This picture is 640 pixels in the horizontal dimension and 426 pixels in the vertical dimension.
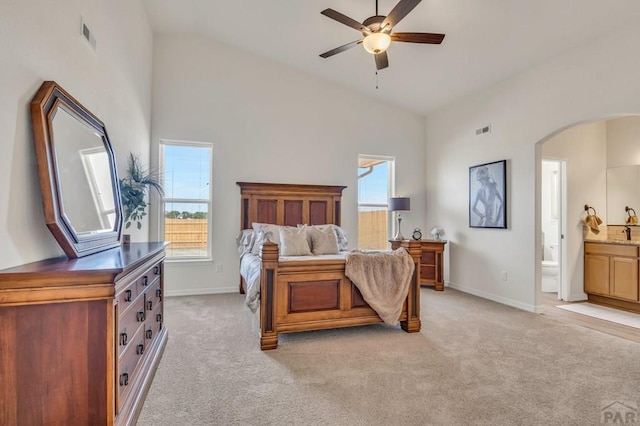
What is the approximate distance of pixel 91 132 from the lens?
257cm

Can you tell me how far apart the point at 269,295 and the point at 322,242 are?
61.6 inches

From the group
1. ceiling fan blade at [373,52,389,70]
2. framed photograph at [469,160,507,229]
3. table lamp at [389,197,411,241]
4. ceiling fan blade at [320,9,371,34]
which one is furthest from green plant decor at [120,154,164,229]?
framed photograph at [469,160,507,229]

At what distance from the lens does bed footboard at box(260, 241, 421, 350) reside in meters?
3.01

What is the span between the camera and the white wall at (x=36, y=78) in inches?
63.4

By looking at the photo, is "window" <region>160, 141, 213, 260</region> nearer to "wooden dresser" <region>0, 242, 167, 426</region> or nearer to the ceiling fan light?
the ceiling fan light

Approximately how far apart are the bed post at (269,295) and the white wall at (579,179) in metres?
4.25

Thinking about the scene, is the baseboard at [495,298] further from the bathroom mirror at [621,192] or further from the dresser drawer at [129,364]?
the dresser drawer at [129,364]

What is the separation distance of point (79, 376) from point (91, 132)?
1.89 m

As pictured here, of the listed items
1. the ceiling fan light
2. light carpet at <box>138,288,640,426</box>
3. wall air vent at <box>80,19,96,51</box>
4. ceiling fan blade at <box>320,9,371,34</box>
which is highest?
ceiling fan blade at <box>320,9,371,34</box>

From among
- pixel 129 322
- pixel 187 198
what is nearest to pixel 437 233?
pixel 187 198

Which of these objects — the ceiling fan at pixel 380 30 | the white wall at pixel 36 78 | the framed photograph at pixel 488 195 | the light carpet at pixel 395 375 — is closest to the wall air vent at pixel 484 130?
the framed photograph at pixel 488 195

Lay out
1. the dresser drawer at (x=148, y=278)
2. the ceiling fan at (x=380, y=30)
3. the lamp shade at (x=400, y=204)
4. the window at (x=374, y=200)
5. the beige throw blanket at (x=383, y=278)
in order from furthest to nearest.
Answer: the window at (x=374, y=200) < the lamp shade at (x=400, y=204) < the beige throw blanket at (x=383, y=278) < the ceiling fan at (x=380, y=30) < the dresser drawer at (x=148, y=278)

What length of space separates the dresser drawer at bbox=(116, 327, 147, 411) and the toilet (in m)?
6.01

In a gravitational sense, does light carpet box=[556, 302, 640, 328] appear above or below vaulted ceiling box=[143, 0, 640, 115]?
below
